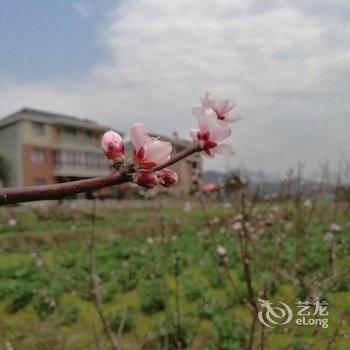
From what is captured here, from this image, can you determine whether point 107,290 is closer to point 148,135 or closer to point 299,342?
point 299,342

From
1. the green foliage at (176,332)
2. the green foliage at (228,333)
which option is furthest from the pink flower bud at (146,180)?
the green foliage at (176,332)

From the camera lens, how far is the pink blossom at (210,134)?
95 cm

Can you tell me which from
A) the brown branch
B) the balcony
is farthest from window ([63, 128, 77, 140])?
the brown branch

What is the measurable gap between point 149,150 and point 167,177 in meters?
0.06

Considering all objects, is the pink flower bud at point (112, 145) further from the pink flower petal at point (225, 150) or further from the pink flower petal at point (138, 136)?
the pink flower petal at point (225, 150)

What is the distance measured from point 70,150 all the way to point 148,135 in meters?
43.0

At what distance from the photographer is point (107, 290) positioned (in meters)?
6.82

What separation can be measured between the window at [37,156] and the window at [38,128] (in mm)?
1346

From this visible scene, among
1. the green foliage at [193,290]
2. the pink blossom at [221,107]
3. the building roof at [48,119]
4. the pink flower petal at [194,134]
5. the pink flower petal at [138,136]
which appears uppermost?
the building roof at [48,119]

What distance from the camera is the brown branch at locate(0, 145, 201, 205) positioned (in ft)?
2.09

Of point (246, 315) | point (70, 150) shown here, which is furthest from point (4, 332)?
point (70, 150)

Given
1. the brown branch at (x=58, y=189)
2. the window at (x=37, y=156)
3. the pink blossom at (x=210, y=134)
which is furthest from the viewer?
the window at (x=37, y=156)

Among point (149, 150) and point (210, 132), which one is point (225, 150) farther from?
point (149, 150)

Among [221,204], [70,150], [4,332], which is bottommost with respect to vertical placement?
[4,332]
